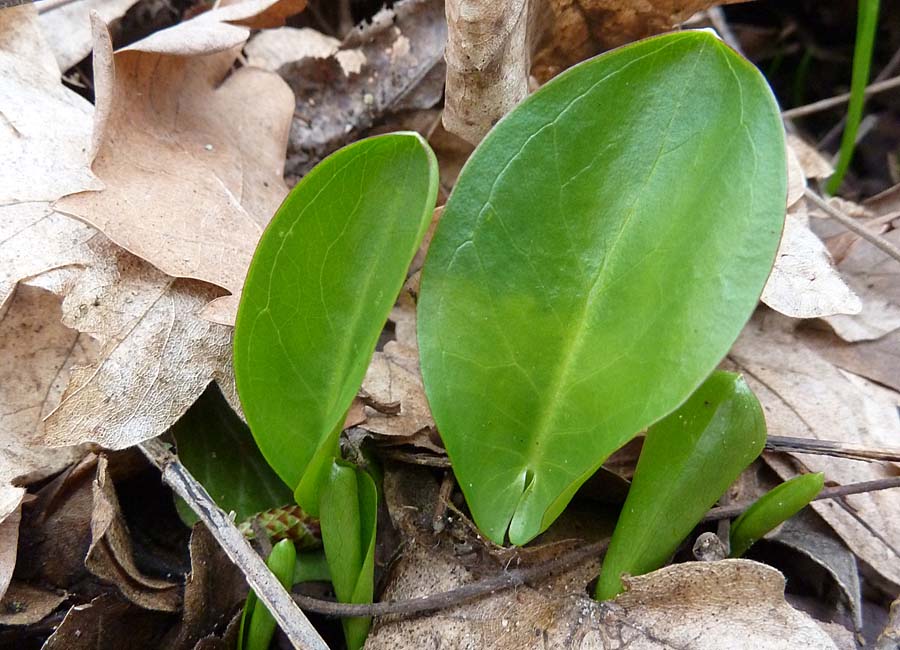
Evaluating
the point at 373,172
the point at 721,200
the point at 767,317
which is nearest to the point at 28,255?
the point at 373,172

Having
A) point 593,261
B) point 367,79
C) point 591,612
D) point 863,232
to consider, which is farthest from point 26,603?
point 863,232

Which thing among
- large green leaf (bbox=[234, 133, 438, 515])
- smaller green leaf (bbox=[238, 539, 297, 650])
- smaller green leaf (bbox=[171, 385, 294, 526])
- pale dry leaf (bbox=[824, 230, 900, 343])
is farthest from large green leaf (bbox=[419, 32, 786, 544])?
pale dry leaf (bbox=[824, 230, 900, 343])

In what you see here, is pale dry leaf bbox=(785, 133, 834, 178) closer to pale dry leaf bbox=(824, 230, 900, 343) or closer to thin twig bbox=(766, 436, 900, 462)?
pale dry leaf bbox=(824, 230, 900, 343)

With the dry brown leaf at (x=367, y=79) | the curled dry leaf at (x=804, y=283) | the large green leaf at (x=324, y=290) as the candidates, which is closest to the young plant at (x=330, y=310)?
the large green leaf at (x=324, y=290)

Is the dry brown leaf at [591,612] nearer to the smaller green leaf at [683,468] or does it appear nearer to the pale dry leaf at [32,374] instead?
the smaller green leaf at [683,468]

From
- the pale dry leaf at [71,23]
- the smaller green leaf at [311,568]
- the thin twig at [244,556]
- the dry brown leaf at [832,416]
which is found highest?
the pale dry leaf at [71,23]

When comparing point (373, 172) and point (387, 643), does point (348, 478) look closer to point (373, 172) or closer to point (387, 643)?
point (387, 643)
